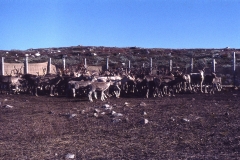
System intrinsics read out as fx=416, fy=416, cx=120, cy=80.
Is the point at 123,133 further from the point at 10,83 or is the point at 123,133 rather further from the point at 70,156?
the point at 10,83

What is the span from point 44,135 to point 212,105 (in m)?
6.73

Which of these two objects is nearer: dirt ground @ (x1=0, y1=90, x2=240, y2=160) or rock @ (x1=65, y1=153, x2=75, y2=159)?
rock @ (x1=65, y1=153, x2=75, y2=159)

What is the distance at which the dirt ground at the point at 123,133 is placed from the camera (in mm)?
7477

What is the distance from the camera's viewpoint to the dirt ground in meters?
7.48

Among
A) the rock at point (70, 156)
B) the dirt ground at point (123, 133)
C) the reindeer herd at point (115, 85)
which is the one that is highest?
the reindeer herd at point (115, 85)

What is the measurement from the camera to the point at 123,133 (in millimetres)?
9219

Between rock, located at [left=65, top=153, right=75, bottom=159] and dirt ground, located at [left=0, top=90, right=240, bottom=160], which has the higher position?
dirt ground, located at [left=0, top=90, right=240, bottom=160]

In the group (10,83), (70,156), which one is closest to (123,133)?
(70,156)

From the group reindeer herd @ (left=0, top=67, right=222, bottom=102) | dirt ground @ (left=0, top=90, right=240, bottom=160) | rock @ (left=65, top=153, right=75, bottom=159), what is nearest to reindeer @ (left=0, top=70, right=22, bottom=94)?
reindeer herd @ (left=0, top=67, right=222, bottom=102)

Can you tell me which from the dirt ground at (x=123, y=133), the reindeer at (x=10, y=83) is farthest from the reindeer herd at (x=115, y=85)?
the dirt ground at (x=123, y=133)

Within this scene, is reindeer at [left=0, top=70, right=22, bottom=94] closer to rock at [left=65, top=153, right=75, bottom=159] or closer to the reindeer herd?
the reindeer herd

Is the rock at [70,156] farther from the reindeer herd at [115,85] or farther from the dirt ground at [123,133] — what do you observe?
the reindeer herd at [115,85]

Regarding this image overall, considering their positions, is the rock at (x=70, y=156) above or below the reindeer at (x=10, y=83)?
below

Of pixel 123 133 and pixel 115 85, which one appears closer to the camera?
pixel 123 133
